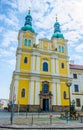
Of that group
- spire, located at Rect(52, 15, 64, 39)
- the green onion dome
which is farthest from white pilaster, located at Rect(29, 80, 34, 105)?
spire, located at Rect(52, 15, 64, 39)

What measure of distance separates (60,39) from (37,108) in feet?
65.8

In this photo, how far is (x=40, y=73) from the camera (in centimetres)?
3528

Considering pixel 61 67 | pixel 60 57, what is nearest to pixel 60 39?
pixel 60 57

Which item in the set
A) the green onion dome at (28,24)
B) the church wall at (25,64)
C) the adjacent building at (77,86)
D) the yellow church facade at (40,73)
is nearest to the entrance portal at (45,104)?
the yellow church facade at (40,73)

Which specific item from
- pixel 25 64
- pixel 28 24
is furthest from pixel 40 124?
pixel 28 24

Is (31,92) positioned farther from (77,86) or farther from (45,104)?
(77,86)

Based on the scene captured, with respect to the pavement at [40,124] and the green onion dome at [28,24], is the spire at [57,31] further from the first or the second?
the pavement at [40,124]

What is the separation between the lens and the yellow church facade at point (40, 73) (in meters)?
32.7

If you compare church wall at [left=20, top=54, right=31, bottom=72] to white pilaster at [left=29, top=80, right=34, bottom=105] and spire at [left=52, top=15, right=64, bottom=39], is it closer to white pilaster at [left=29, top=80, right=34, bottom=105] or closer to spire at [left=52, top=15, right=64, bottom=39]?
white pilaster at [left=29, top=80, right=34, bottom=105]

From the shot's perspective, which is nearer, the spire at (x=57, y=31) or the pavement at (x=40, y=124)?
the pavement at (x=40, y=124)

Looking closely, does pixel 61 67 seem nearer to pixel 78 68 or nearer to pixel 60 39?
pixel 78 68

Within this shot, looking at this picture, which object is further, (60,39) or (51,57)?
(60,39)

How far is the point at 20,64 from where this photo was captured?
34.6 m

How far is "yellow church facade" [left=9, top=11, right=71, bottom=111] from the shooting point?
3269 centimetres
